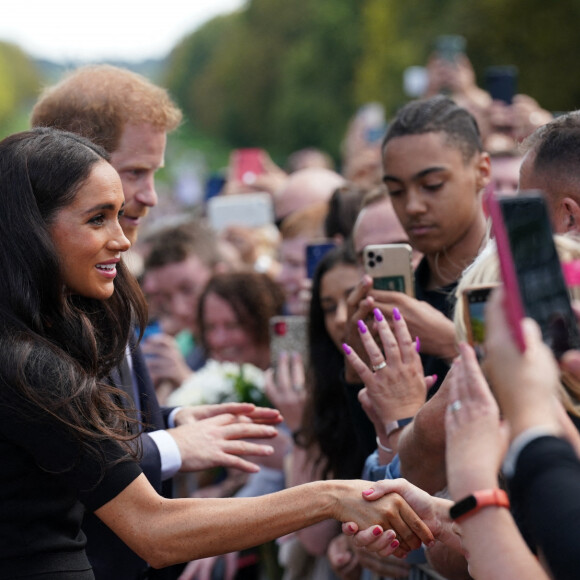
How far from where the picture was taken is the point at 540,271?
1.96 m

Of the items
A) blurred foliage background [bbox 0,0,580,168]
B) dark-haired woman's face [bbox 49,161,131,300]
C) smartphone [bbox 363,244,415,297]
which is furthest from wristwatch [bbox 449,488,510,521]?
blurred foliage background [bbox 0,0,580,168]

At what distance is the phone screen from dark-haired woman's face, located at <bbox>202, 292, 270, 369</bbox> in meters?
3.92

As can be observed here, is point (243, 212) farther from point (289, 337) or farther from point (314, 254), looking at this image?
point (289, 337)

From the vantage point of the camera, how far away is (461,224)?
382 centimetres

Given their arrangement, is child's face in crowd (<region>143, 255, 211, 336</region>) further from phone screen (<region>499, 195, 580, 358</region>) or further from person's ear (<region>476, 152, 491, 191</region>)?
phone screen (<region>499, 195, 580, 358</region>)

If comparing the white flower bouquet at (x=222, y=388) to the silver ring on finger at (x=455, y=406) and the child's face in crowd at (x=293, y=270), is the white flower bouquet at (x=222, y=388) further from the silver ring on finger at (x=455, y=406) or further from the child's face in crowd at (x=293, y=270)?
the silver ring on finger at (x=455, y=406)

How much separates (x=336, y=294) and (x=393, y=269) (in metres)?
0.74

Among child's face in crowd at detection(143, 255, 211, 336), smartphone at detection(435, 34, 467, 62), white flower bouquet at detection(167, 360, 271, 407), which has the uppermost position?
smartphone at detection(435, 34, 467, 62)

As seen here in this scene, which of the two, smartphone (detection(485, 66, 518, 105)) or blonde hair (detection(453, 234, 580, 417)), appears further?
smartphone (detection(485, 66, 518, 105))

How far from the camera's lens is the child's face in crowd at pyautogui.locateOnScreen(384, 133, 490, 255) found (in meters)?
3.82

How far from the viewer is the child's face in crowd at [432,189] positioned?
3.82 m

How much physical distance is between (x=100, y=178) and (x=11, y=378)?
645 millimetres

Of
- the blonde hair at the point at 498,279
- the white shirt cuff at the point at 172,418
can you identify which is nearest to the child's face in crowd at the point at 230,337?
the white shirt cuff at the point at 172,418

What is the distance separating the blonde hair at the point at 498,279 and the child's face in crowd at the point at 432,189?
1.52 metres
